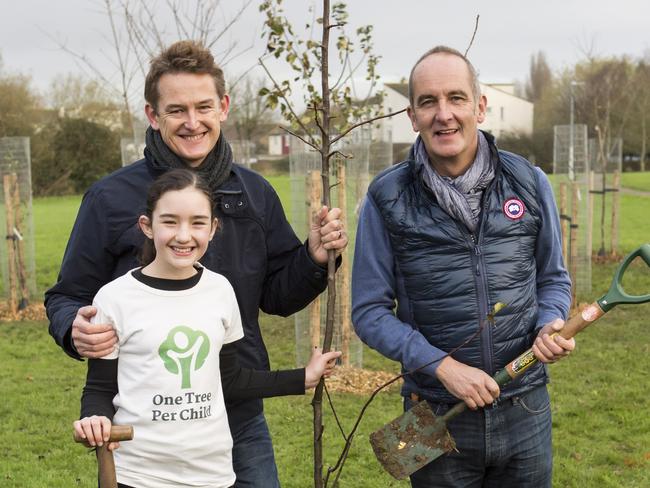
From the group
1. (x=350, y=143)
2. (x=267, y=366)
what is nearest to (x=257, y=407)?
(x=267, y=366)

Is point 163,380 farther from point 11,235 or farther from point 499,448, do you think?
point 11,235

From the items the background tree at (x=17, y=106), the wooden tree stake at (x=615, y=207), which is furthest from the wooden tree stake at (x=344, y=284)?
the background tree at (x=17, y=106)

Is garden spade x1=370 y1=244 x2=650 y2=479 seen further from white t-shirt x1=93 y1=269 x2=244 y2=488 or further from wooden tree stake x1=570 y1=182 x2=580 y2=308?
wooden tree stake x1=570 y1=182 x2=580 y2=308

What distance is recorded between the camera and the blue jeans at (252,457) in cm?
274

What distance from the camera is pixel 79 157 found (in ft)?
122

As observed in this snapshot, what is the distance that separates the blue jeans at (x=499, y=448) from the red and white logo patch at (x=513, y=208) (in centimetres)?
63

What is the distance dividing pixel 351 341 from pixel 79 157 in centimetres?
3188

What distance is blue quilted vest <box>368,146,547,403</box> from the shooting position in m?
2.74

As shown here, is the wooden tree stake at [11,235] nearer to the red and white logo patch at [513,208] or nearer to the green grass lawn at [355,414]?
the green grass lawn at [355,414]

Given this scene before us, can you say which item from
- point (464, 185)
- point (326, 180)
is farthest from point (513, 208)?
point (326, 180)

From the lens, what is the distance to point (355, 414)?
680cm

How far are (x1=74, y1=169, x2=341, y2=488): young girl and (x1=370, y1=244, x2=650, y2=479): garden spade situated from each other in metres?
0.63

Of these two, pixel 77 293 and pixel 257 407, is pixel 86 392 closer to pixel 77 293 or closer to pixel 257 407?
pixel 77 293

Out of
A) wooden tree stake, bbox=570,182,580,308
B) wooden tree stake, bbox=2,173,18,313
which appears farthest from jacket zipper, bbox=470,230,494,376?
wooden tree stake, bbox=2,173,18,313
